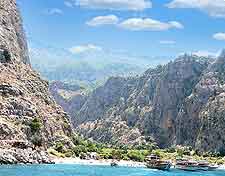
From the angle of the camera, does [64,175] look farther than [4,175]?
Yes

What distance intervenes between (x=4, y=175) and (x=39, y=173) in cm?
2040

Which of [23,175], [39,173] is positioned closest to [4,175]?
[23,175]

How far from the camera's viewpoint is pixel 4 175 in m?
178

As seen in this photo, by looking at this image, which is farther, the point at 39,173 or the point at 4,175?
the point at 39,173

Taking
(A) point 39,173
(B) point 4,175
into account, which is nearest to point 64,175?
(A) point 39,173

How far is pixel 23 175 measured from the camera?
184m

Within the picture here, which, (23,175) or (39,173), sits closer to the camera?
(23,175)

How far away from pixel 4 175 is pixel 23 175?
7197 mm

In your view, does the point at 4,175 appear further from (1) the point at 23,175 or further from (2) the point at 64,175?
(2) the point at 64,175

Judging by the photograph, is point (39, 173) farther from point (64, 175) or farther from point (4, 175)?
point (4, 175)

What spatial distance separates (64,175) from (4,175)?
2552 cm

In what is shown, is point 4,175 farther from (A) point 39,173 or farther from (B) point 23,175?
(A) point 39,173

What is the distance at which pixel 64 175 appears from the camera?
648 feet
